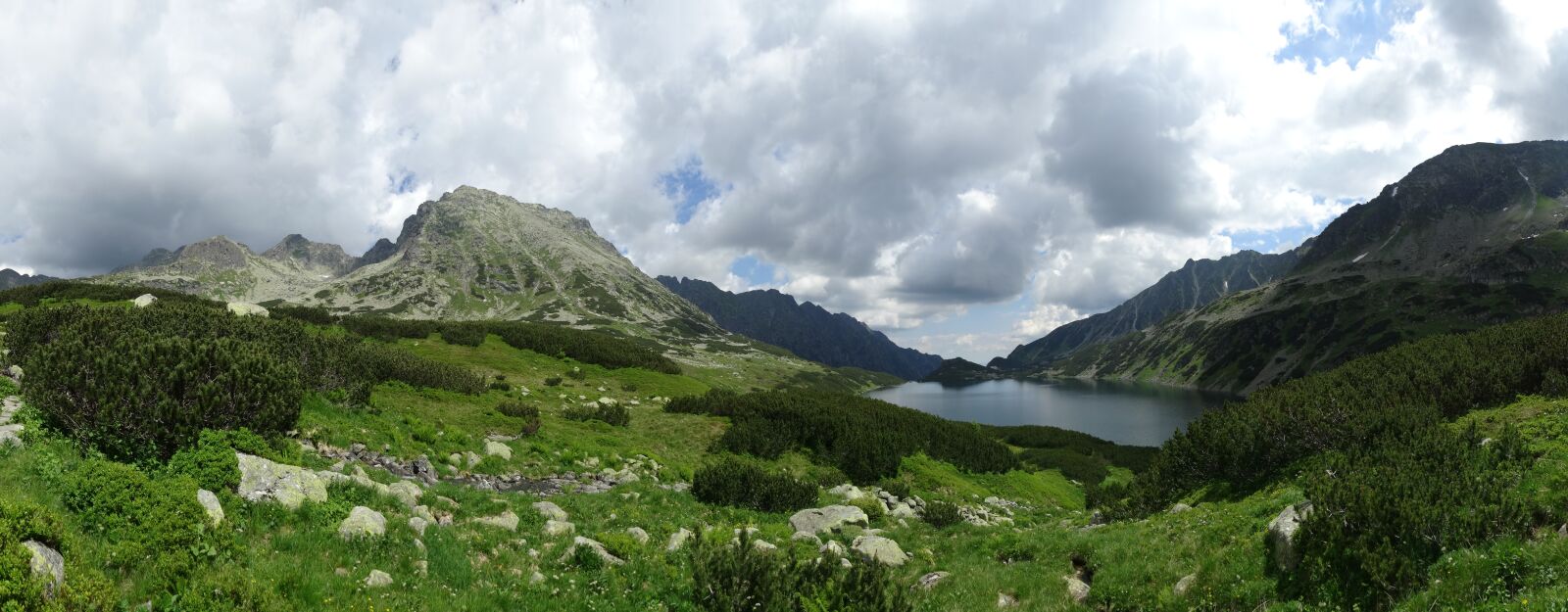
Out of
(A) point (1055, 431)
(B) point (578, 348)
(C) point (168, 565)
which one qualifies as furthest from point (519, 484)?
(A) point (1055, 431)

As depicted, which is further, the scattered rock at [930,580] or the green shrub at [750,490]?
the green shrub at [750,490]

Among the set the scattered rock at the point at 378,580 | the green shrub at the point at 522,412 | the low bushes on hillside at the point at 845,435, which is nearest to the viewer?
the scattered rock at the point at 378,580

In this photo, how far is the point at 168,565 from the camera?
27.7 feet

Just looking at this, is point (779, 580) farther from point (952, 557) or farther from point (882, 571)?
point (952, 557)

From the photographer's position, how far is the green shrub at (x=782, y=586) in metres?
A: 9.66

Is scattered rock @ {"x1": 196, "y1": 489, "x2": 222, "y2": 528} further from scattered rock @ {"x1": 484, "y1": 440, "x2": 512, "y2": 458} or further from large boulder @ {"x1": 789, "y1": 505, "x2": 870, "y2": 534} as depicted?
large boulder @ {"x1": 789, "y1": 505, "x2": 870, "y2": 534}

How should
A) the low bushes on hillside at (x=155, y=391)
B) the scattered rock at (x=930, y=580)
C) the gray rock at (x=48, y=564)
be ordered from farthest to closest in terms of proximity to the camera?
the scattered rock at (x=930, y=580), the low bushes on hillside at (x=155, y=391), the gray rock at (x=48, y=564)

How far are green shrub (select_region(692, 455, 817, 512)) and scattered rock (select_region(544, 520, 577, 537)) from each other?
8.69m

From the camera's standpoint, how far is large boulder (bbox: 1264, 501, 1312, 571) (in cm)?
1229

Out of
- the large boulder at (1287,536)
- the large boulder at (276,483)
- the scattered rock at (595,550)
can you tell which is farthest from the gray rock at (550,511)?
the large boulder at (1287,536)

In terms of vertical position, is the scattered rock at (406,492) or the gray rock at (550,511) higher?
the scattered rock at (406,492)

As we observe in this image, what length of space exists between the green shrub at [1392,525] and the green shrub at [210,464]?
2079cm

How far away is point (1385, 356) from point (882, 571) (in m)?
36.9

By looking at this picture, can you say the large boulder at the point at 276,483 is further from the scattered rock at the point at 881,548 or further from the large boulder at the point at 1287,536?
the large boulder at the point at 1287,536
